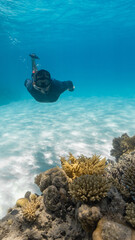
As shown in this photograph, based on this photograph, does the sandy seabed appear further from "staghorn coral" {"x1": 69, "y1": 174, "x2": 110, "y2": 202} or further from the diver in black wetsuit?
"staghorn coral" {"x1": 69, "y1": 174, "x2": 110, "y2": 202}

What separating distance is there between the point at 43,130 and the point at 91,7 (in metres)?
30.9

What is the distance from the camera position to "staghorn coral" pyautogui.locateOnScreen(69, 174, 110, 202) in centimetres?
254

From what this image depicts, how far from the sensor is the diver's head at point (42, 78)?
6927mm

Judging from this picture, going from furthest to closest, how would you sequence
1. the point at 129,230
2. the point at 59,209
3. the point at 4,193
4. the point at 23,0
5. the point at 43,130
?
the point at 23,0 < the point at 43,130 < the point at 4,193 < the point at 59,209 < the point at 129,230

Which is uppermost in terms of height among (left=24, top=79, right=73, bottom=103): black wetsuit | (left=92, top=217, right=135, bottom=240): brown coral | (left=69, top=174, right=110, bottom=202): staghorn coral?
(left=24, top=79, right=73, bottom=103): black wetsuit

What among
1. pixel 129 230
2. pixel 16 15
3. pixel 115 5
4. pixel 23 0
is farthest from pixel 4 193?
pixel 115 5

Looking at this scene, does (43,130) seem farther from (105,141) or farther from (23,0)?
(23,0)

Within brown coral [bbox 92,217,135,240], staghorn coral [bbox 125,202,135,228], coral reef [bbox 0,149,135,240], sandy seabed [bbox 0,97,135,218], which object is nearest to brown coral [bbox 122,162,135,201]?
coral reef [bbox 0,149,135,240]

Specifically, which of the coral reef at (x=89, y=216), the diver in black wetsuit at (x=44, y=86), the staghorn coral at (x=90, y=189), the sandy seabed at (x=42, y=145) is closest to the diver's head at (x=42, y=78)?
the diver in black wetsuit at (x=44, y=86)

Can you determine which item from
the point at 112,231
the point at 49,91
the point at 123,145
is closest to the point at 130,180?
the point at 112,231

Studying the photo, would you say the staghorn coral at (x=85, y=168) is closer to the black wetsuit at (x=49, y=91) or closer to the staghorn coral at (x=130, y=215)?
the staghorn coral at (x=130, y=215)

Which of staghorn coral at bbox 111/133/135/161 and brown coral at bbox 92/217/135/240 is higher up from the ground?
staghorn coral at bbox 111/133/135/161

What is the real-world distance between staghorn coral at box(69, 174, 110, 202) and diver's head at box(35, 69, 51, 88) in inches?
217

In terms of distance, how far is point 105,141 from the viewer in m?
9.97
